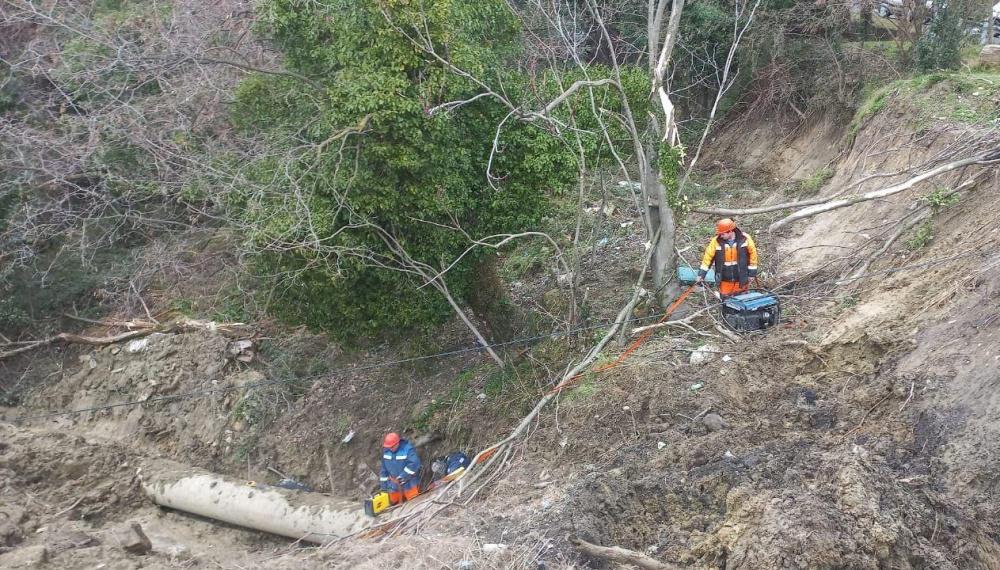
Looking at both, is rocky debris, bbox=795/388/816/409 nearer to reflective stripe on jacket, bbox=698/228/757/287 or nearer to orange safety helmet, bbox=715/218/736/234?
reflective stripe on jacket, bbox=698/228/757/287

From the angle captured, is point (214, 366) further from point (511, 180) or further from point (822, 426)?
point (822, 426)

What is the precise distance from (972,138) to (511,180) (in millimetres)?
5207

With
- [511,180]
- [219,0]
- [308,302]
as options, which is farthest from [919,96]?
[219,0]

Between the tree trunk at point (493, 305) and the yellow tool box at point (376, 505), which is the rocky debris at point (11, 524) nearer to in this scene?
the yellow tool box at point (376, 505)

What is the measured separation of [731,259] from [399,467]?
4220 mm

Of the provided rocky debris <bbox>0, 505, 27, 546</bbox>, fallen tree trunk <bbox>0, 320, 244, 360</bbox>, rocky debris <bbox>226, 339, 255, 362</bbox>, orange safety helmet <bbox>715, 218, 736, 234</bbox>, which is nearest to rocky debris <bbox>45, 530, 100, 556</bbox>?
rocky debris <bbox>0, 505, 27, 546</bbox>

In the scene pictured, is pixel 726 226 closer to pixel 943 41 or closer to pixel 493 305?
pixel 493 305

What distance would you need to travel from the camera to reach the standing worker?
8.23 meters

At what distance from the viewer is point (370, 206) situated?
28.3 ft

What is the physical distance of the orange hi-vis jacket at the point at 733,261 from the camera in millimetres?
8242

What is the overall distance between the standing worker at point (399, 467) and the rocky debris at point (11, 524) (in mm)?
3916

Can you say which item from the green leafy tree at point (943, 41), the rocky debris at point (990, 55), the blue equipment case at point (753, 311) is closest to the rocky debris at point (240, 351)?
the blue equipment case at point (753, 311)

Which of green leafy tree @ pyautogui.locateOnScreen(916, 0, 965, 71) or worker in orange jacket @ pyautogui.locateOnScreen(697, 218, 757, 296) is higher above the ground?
green leafy tree @ pyautogui.locateOnScreen(916, 0, 965, 71)

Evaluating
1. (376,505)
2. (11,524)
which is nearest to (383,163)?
(376,505)
